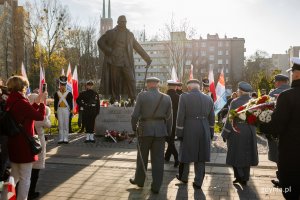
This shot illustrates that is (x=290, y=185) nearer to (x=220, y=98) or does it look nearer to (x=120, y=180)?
(x=120, y=180)

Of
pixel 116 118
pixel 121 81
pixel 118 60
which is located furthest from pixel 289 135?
pixel 121 81

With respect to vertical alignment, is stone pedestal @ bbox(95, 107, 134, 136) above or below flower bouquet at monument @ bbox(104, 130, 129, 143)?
above

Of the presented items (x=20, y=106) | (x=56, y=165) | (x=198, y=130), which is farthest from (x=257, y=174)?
(x=20, y=106)

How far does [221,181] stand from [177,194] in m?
1.29

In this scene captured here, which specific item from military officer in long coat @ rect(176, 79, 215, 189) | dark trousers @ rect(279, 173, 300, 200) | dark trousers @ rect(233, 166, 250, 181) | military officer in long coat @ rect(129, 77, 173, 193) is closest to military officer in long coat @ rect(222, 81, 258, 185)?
dark trousers @ rect(233, 166, 250, 181)

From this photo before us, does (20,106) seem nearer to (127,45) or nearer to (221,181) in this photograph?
(221,181)

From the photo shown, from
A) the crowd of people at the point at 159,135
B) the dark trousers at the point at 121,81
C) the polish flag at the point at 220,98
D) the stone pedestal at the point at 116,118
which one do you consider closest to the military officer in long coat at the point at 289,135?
the crowd of people at the point at 159,135

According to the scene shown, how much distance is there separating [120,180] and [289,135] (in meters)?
4.05

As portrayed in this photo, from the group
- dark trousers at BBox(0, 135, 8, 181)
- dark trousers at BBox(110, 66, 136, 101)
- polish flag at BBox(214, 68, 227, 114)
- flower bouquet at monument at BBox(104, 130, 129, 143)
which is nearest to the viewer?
dark trousers at BBox(0, 135, 8, 181)

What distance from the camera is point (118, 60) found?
1349cm

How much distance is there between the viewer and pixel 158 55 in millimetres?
128250

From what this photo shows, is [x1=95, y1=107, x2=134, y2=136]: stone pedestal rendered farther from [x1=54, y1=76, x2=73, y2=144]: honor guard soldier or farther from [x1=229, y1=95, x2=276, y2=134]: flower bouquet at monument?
[x1=229, y1=95, x2=276, y2=134]: flower bouquet at monument

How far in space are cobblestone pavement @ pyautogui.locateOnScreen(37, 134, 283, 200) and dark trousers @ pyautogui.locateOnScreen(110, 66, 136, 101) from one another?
3620 mm

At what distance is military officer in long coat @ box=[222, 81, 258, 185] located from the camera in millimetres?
7059
